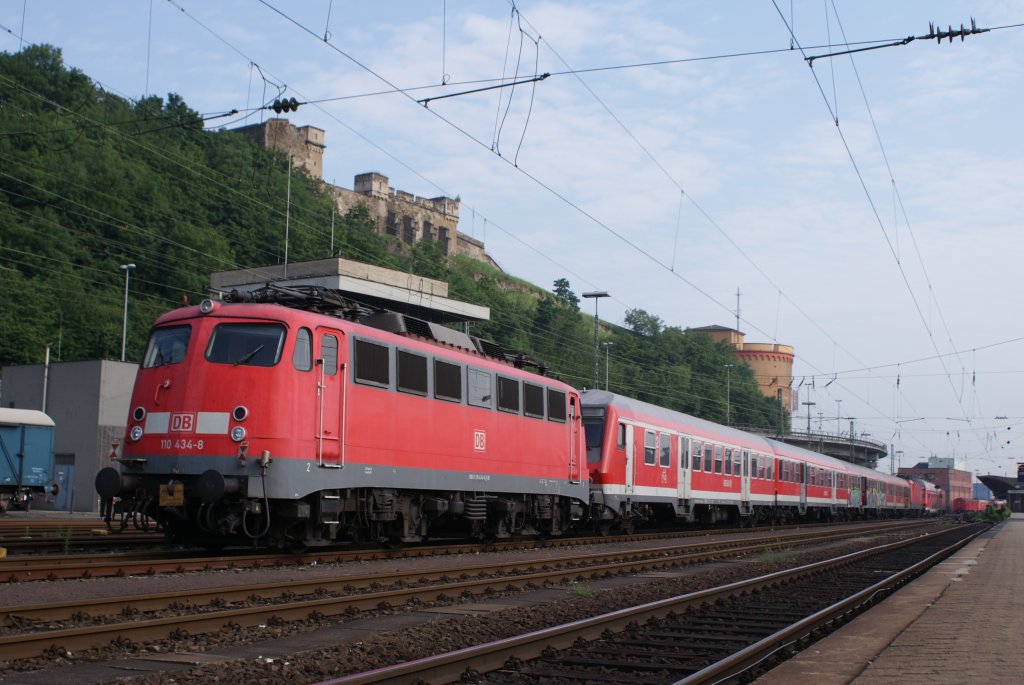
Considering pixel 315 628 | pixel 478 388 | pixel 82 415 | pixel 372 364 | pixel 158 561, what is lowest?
pixel 315 628

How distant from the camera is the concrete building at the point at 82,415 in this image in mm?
40281

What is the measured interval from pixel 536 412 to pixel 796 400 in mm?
163563

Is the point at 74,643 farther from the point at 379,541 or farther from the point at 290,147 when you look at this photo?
the point at 290,147

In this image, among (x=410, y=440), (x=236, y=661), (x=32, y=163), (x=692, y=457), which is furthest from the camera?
(x=32, y=163)

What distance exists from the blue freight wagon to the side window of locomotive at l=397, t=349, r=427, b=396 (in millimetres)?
→ 20297

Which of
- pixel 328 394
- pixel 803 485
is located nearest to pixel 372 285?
pixel 803 485

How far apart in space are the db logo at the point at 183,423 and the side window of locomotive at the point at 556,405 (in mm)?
10000

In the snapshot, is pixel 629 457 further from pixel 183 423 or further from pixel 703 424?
pixel 183 423

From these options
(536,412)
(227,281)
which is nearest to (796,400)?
(227,281)

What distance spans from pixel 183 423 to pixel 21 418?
75.6 feet

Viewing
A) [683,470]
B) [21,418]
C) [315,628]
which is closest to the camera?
[315,628]

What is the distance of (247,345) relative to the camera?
15320mm

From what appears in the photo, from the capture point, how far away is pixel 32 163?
72875 millimetres

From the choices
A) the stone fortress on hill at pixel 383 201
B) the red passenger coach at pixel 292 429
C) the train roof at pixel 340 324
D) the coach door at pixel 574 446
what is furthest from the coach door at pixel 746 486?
the stone fortress on hill at pixel 383 201
